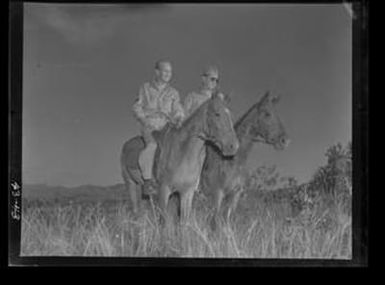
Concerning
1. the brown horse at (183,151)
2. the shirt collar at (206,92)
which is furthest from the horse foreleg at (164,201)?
the shirt collar at (206,92)

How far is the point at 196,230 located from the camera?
4.56ft

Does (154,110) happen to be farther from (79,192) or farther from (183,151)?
(79,192)

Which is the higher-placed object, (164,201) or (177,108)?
(177,108)

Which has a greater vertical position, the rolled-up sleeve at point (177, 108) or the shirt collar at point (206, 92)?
the shirt collar at point (206, 92)

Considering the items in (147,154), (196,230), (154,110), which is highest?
(154,110)

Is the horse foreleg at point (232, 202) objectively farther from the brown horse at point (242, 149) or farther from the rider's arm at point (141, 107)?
the rider's arm at point (141, 107)

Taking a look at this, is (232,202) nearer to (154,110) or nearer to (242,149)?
(242,149)

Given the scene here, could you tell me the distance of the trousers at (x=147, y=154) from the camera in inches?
54.8

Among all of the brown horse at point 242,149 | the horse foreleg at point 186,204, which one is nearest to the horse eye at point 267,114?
→ the brown horse at point 242,149

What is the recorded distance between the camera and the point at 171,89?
1.38 metres

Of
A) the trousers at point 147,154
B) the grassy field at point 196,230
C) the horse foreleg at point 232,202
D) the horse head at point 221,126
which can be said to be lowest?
the grassy field at point 196,230

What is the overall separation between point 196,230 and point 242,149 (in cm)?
22

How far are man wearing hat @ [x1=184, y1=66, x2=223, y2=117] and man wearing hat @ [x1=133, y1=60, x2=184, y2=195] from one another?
0.02m

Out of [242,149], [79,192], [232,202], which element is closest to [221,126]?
[242,149]
